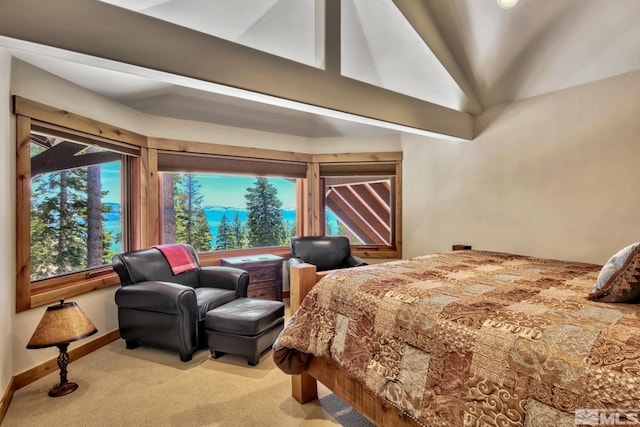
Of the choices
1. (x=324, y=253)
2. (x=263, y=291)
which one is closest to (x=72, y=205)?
(x=263, y=291)

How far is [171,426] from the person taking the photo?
1856 mm

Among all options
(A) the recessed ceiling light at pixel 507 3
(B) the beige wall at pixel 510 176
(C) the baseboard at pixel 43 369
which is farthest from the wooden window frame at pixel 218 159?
(A) the recessed ceiling light at pixel 507 3

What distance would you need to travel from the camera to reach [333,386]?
179 cm

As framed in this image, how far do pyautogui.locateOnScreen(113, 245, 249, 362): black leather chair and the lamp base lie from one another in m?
0.59

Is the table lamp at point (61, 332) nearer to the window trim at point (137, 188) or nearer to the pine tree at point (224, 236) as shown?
the window trim at point (137, 188)

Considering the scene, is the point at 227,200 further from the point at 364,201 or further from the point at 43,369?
the point at 43,369

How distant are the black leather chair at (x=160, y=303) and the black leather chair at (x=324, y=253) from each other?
3.40 ft

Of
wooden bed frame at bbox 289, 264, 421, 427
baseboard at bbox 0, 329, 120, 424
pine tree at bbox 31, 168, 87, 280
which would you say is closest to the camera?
wooden bed frame at bbox 289, 264, 421, 427

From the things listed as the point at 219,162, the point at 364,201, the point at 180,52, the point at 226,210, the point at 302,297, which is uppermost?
the point at 180,52

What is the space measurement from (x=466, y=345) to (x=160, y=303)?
2.43m

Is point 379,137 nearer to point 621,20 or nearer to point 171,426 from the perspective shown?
point 621,20

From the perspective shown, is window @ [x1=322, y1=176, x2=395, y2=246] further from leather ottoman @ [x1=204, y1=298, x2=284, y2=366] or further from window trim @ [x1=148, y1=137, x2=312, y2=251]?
leather ottoman @ [x1=204, y1=298, x2=284, y2=366]

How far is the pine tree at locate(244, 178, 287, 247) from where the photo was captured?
453cm

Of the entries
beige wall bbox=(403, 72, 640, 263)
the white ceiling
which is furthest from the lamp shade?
beige wall bbox=(403, 72, 640, 263)
